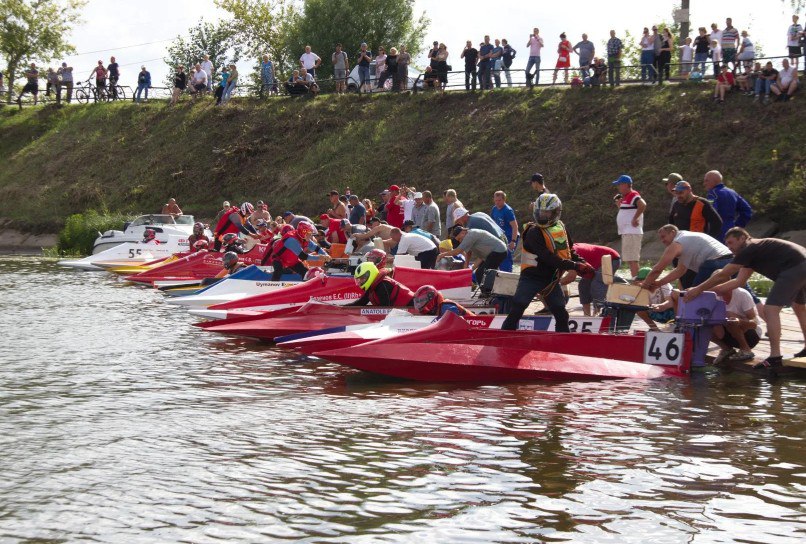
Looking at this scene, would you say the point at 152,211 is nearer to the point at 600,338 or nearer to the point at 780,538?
the point at 600,338

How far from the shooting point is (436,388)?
418 inches

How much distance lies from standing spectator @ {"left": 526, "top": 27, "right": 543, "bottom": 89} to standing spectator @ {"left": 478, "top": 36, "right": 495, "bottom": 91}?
1315mm

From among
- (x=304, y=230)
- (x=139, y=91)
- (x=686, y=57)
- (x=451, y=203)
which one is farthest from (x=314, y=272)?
(x=139, y=91)

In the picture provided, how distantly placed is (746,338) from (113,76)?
42.2 meters

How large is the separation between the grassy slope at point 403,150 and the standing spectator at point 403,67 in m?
0.74

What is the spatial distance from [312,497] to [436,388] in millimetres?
3796

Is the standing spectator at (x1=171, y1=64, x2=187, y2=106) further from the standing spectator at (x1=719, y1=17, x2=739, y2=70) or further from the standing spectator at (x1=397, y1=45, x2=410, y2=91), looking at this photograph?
the standing spectator at (x1=719, y1=17, x2=739, y2=70)

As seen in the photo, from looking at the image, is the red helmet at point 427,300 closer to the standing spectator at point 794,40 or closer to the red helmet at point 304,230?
the red helmet at point 304,230

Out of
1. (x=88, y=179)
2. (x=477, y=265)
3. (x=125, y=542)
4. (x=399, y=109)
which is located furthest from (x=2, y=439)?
(x=88, y=179)

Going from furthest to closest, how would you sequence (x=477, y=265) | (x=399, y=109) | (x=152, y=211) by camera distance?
1. (x=152, y=211)
2. (x=399, y=109)
3. (x=477, y=265)

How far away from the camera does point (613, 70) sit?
32.1m

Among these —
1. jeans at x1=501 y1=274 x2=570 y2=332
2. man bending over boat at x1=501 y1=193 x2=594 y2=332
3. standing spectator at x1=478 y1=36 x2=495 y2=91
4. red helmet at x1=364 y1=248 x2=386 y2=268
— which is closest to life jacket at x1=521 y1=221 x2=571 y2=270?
man bending over boat at x1=501 y1=193 x2=594 y2=332

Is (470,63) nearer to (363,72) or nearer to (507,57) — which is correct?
(507,57)

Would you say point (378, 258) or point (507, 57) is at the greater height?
point (507, 57)
